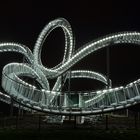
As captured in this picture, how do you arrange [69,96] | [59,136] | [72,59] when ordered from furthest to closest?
[72,59] → [69,96] → [59,136]

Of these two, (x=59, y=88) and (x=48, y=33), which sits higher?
(x=48, y=33)

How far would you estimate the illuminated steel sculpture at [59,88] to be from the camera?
2472cm

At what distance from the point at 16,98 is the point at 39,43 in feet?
45.9

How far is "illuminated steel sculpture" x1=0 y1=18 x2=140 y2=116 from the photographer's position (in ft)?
81.1

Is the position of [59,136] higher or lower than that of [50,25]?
lower

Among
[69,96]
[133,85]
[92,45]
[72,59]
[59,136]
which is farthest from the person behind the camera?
[72,59]

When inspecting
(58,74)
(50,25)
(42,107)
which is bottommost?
(42,107)

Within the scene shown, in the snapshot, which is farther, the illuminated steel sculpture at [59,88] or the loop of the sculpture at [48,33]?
the loop of the sculpture at [48,33]

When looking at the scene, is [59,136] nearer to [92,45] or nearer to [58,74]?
[92,45]

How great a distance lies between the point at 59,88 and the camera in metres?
40.2

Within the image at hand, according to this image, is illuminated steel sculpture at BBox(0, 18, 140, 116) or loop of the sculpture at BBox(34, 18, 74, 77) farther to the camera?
loop of the sculpture at BBox(34, 18, 74, 77)

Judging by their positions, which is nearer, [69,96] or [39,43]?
[69,96]

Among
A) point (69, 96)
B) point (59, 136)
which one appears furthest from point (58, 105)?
point (59, 136)

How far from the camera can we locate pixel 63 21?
40.2 metres
